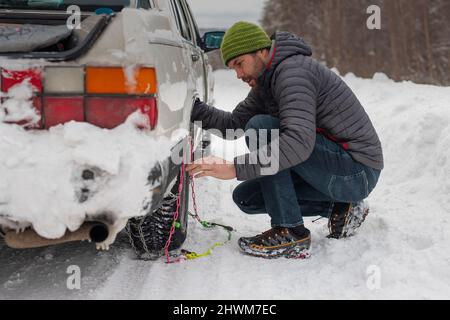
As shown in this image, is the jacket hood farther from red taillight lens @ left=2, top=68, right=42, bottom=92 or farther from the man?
red taillight lens @ left=2, top=68, right=42, bottom=92

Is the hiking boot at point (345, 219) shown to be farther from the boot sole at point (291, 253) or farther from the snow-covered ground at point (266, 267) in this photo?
the boot sole at point (291, 253)

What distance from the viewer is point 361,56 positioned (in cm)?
2805

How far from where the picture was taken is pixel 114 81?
211cm

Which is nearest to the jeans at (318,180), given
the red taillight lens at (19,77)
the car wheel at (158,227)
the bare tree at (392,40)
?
the car wheel at (158,227)

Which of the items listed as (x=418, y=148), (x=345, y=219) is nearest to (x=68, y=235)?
(x=345, y=219)

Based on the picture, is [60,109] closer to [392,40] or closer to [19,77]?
[19,77]

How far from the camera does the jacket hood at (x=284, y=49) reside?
2.97m

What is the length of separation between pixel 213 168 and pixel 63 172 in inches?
36.2

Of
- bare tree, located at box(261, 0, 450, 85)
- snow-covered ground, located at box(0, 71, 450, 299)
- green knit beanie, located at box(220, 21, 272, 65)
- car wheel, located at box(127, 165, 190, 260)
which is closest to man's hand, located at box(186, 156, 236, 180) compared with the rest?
car wheel, located at box(127, 165, 190, 260)

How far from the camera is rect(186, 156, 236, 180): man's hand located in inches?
107

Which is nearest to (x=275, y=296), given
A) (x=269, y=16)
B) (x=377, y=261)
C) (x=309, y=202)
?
(x=377, y=261)

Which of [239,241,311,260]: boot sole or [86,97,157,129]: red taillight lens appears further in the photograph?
[239,241,311,260]: boot sole
